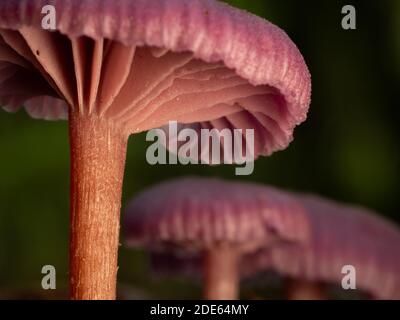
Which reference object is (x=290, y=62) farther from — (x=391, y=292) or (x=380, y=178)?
(x=380, y=178)

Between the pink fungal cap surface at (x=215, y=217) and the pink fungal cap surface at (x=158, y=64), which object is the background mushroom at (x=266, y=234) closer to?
the pink fungal cap surface at (x=215, y=217)

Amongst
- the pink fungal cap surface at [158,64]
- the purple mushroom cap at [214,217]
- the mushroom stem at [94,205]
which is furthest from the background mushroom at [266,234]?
the mushroom stem at [94,205]

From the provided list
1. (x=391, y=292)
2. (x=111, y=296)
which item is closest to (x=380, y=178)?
(x=391, y=292)

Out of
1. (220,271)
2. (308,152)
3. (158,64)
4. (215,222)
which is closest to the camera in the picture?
(158,64)

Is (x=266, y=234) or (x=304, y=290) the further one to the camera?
(x=304, y=290)

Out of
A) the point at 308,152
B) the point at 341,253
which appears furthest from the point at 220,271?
the point at 308,152

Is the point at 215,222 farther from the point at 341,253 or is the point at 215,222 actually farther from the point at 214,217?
the point at 341,253
